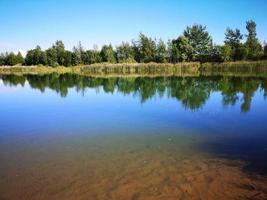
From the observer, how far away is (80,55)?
3120 inches

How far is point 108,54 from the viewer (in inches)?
2820

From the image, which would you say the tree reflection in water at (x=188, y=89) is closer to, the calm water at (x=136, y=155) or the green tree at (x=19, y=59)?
the calm water at (x=136, y=155)

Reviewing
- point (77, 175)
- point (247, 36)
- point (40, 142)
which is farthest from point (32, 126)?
point (247, 36)

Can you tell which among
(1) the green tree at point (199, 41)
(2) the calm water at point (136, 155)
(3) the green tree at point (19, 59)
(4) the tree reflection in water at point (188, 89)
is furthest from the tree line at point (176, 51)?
(2) the calm water at point (136, 155)

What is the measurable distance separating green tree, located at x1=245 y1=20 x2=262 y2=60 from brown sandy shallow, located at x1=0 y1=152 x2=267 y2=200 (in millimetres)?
59270

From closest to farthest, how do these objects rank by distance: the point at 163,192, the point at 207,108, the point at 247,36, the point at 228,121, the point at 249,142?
the point at 163,192 → the point at 249,142 → the point at 228,121 → the point at 207,108 → the point at 247,36

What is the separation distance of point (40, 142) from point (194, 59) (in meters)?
62.6

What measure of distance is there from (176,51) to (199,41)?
7.38m

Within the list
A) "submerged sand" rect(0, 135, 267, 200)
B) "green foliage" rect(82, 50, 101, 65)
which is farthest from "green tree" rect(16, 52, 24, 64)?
"submerged sand" rect(0, 135, 267, 200)

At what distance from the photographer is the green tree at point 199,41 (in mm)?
67312

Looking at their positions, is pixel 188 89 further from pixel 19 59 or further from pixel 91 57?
pixel 19 59

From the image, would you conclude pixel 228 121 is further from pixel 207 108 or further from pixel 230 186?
pixel 230 186

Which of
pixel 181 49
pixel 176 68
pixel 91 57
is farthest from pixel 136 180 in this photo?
pixel 91 57

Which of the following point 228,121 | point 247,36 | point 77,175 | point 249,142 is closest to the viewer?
point 77,175
